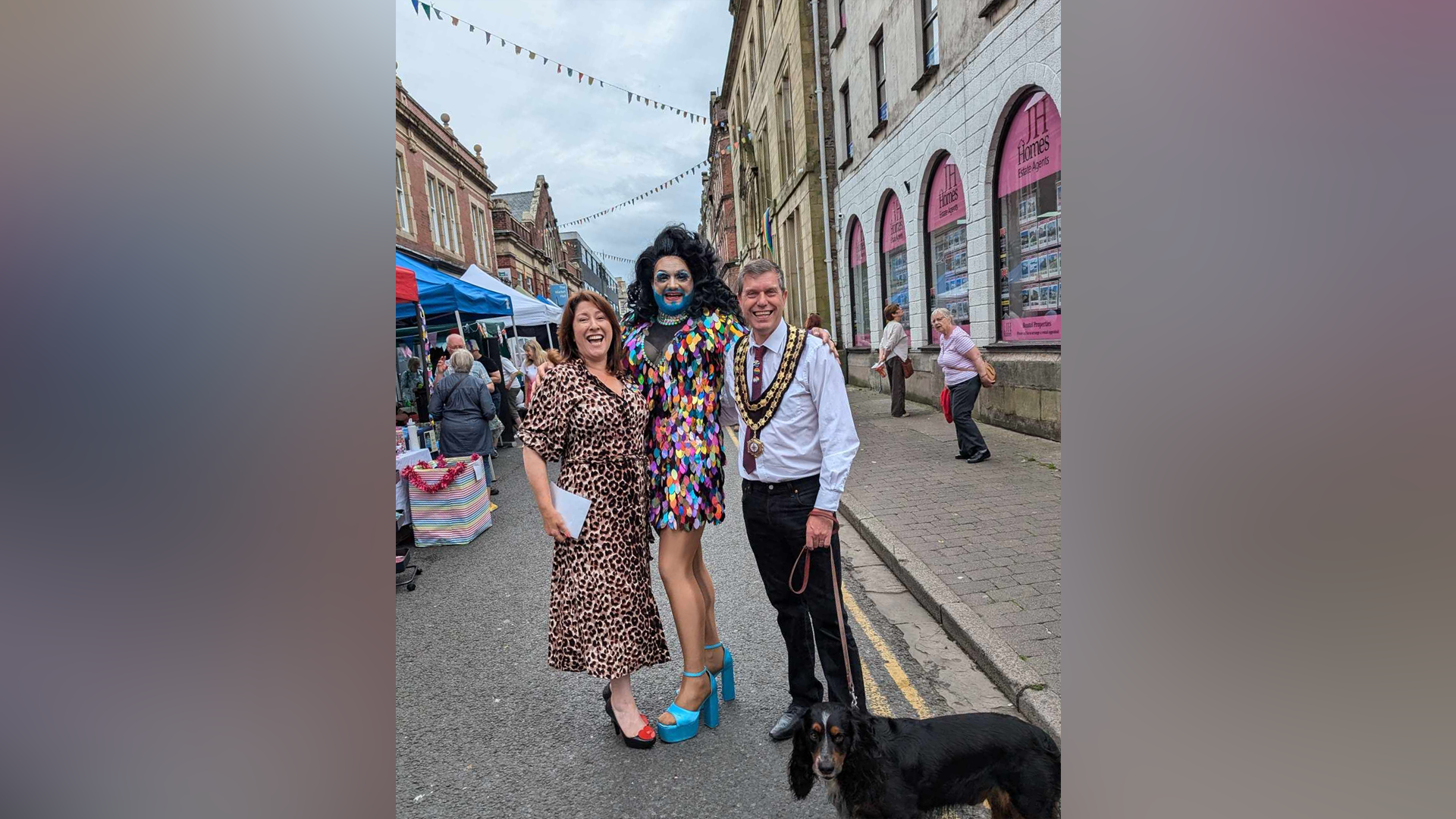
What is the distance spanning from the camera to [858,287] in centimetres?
1902

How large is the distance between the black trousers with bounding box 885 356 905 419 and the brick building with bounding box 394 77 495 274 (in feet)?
46.6

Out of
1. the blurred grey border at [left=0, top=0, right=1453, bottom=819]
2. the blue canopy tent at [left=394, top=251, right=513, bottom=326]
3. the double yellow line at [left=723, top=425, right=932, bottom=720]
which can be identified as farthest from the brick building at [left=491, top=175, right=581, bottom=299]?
the blurred grey border at [left=0, top=0, right=1453, bottom=819]

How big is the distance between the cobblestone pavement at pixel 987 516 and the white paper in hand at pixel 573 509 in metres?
1.77

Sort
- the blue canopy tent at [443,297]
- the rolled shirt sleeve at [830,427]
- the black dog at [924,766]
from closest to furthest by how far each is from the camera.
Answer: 1. the black dog at [924,766]
2. the rolled shirt sleeve at [830,427]
3. the blue canopy tent at [443,297]

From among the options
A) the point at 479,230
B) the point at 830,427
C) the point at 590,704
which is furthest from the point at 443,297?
the point at 479,230

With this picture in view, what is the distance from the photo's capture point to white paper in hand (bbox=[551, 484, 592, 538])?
9.55 feet

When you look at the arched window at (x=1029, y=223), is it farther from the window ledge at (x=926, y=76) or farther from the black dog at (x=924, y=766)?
the black dog at (x=924, y=766)

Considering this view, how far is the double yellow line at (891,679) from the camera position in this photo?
129 inches

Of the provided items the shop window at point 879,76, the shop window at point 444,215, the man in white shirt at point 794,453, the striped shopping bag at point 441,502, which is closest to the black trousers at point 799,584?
the man in white shirt at point 794,453

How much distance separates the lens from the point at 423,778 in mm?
2910

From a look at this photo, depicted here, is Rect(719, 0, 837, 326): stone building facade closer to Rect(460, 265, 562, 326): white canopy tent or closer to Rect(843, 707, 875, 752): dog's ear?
Rect(460, 265, 562, 326): white canopy tent

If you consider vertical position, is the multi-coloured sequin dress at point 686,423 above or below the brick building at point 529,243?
below

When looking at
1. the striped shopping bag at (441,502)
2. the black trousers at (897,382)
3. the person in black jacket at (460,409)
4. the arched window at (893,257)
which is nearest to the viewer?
the striped shopping bag at (441,502)
